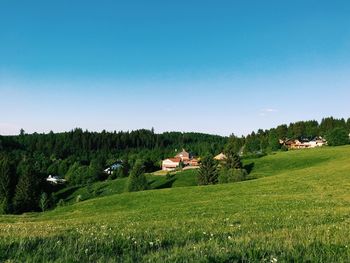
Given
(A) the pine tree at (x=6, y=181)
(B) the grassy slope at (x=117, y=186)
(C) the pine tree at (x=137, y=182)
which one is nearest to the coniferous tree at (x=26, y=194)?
(A) the pine tree at (x=6, y=181)

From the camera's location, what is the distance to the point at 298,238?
8125 millimetres

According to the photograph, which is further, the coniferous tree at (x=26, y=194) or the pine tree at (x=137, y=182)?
the coniferous tree at (x=26, y=194)

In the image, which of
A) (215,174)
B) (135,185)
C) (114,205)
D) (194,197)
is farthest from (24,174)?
(194,197)

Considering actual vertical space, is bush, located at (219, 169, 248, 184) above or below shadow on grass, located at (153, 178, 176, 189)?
above

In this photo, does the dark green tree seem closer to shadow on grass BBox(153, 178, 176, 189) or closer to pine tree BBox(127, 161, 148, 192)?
shadow on grass BBox(153, 178, 176, 189)

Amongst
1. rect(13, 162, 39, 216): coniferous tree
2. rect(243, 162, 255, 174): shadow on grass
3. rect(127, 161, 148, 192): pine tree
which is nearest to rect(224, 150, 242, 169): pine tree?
rect(243, 162, 255, 174): shadow on grass

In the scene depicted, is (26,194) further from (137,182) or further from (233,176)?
(233,176)

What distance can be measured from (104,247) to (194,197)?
43.8 m

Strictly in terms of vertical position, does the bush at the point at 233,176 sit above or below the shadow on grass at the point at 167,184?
above

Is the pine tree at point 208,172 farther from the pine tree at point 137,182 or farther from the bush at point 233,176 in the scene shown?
the pine tree at point 137,182

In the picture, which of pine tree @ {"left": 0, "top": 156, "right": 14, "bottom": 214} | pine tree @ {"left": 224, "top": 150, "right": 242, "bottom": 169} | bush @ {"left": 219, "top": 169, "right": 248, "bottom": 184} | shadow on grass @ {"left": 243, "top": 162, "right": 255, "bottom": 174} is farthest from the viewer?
pine tree @ {"left": 0, "top": 156, "right": 14, "bottom": 214}

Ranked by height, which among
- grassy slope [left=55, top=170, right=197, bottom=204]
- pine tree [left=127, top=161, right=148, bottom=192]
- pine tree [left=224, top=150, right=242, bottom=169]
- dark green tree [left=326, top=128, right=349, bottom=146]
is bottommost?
grassy slope [left=55, top=170, right=197, bottom=204]

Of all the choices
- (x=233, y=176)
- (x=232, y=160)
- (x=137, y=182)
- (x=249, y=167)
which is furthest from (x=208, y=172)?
(x=249, y=167)

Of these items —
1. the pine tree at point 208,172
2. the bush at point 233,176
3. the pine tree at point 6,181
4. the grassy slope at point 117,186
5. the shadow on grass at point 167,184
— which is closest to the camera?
the bush at point 233,176
